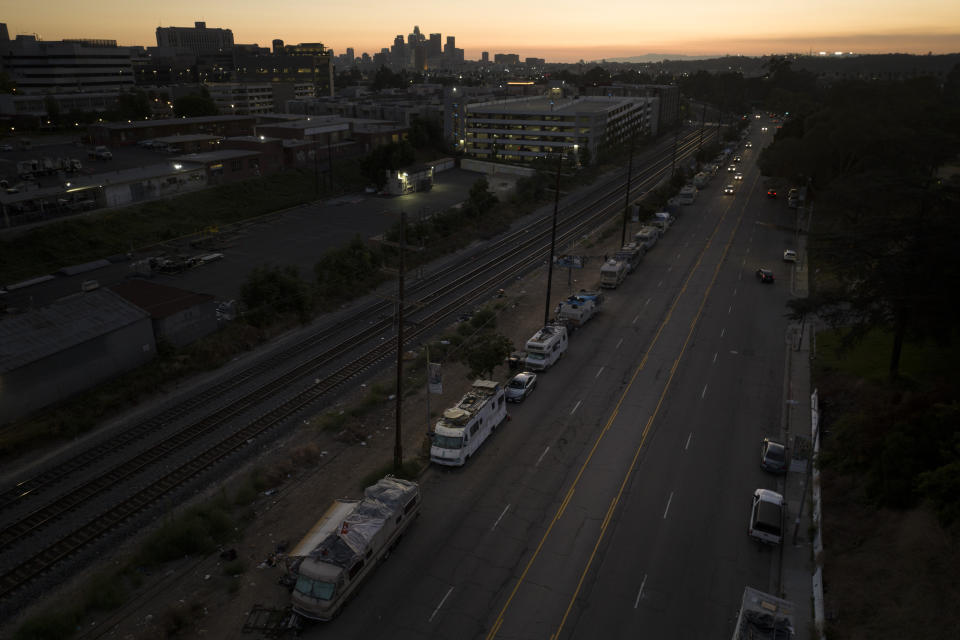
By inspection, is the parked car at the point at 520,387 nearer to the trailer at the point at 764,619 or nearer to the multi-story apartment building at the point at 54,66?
the trailer at the point at 764,619

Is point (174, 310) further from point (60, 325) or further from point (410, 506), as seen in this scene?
point (410, 506)

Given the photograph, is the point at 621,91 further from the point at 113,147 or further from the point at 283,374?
the point at 283,374

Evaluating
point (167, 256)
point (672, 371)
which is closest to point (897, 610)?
point (672, 371)

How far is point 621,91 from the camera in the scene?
172 m

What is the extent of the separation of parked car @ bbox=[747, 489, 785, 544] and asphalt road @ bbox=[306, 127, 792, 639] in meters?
0.49

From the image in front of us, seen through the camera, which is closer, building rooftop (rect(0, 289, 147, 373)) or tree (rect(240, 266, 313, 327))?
building rooftop (rect(0, 289, 147, 373))

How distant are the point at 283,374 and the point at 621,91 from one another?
534 ft

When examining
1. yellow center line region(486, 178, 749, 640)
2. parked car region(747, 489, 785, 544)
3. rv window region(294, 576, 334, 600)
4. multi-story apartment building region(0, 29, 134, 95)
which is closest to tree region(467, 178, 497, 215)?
yellow center line region(486, 178, 749, 640)

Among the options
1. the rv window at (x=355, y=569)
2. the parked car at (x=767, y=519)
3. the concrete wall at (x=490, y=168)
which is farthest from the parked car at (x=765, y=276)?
the concrete wall at (x=490, y=168)

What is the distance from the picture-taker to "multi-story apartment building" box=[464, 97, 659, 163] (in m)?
106

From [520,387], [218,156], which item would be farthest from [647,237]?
[218,156]

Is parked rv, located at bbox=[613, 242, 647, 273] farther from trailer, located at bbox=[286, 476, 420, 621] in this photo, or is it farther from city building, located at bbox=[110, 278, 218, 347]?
trailer, located at bbox=[286, 476, 420, 621]

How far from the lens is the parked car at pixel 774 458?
944 inches

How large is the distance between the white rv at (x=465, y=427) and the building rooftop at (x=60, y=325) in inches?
711
